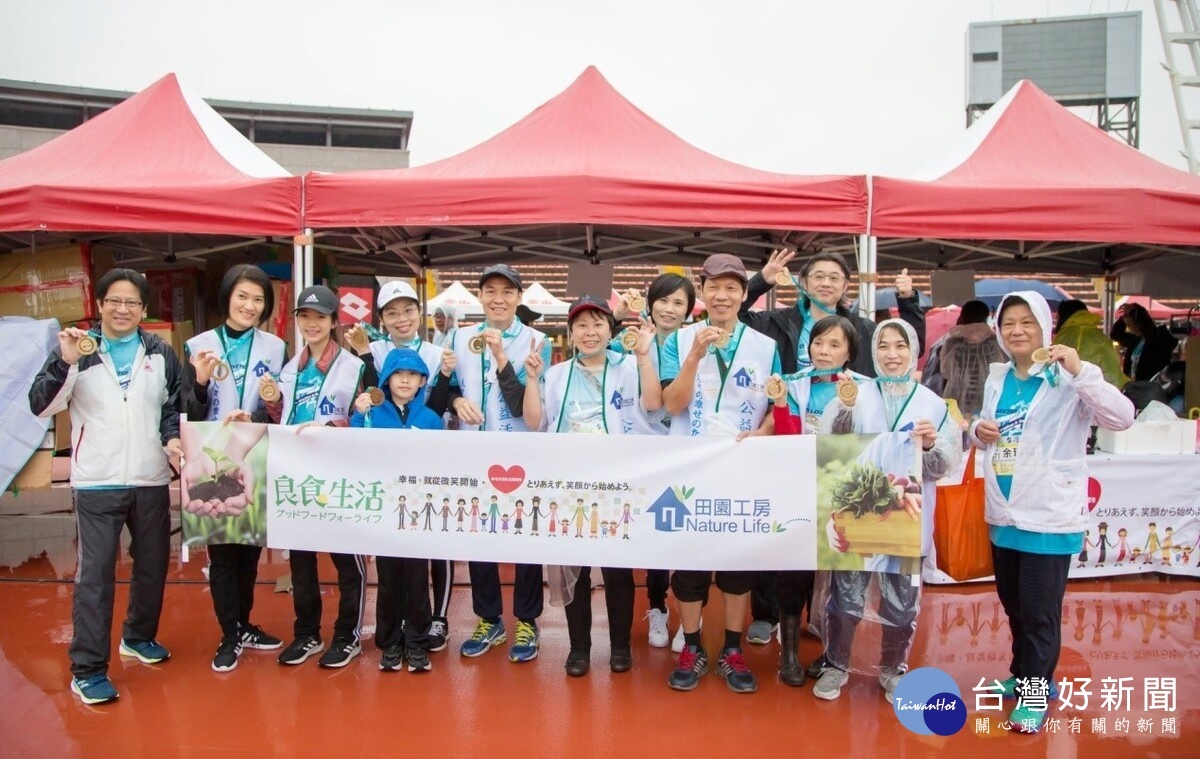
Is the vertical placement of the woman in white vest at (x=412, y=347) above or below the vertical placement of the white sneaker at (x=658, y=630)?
above

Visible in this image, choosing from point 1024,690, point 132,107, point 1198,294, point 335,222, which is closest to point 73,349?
point 335,222

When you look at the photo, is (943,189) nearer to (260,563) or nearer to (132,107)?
(260,563)

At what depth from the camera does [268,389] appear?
→ 11.8 feet

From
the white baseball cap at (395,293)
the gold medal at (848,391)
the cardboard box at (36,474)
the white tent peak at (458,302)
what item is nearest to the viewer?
the gold medal at (848,391)

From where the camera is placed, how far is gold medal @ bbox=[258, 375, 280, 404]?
360 centimetres

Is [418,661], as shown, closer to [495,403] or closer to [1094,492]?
[495,403]

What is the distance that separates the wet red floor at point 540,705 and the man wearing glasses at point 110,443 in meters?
0.29

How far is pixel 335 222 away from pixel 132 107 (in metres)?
2.53

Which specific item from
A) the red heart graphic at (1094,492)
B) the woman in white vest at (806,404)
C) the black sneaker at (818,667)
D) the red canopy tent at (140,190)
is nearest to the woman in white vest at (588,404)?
the woman in white vest at (806,404)

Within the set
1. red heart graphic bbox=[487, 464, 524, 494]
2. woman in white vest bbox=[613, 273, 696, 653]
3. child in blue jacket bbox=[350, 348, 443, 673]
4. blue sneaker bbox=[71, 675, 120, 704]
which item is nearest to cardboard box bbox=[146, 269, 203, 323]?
child in blue jacket bbox=[350, 348, 443, 673]

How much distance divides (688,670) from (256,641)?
2127mm

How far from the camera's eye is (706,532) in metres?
3.40

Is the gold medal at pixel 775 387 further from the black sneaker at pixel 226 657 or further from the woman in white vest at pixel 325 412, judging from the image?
the black sneaker at pixel 226 657

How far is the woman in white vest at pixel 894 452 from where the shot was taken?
325 centimetres
